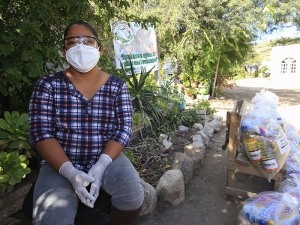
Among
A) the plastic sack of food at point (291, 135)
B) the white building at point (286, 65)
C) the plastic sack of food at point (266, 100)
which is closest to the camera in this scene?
the plastic sack of food at point (291, 135)

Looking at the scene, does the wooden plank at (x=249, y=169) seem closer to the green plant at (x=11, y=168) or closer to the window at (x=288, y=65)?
the green plant at (x=11, y=168)

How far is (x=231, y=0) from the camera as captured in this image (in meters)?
7.94

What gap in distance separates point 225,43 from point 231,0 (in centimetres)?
148

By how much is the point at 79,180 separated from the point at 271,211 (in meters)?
1.50

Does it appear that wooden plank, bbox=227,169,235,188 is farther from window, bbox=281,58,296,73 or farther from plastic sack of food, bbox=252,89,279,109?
window, bbox=281,58,296,73

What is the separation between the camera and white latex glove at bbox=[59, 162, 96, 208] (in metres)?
1.19

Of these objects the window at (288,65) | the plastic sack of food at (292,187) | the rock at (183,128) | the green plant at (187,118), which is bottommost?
the plastic sack of food at (292,187)

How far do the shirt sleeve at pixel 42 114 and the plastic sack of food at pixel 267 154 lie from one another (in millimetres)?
1777

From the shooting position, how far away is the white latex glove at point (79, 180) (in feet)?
3.89

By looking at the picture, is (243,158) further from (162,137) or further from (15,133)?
(15,133)

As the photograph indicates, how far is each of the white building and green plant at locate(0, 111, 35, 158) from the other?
61.2 feet

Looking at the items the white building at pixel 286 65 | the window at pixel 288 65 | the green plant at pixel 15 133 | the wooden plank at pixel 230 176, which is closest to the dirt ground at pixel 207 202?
the wooden plank at pixel 230 176

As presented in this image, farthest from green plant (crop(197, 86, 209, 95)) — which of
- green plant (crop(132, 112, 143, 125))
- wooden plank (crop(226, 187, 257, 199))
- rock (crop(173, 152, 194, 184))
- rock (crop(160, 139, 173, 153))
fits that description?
wooden plank (crop(226, 187, 257, 199))

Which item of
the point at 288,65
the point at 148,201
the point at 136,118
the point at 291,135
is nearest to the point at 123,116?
the point at 148,201
